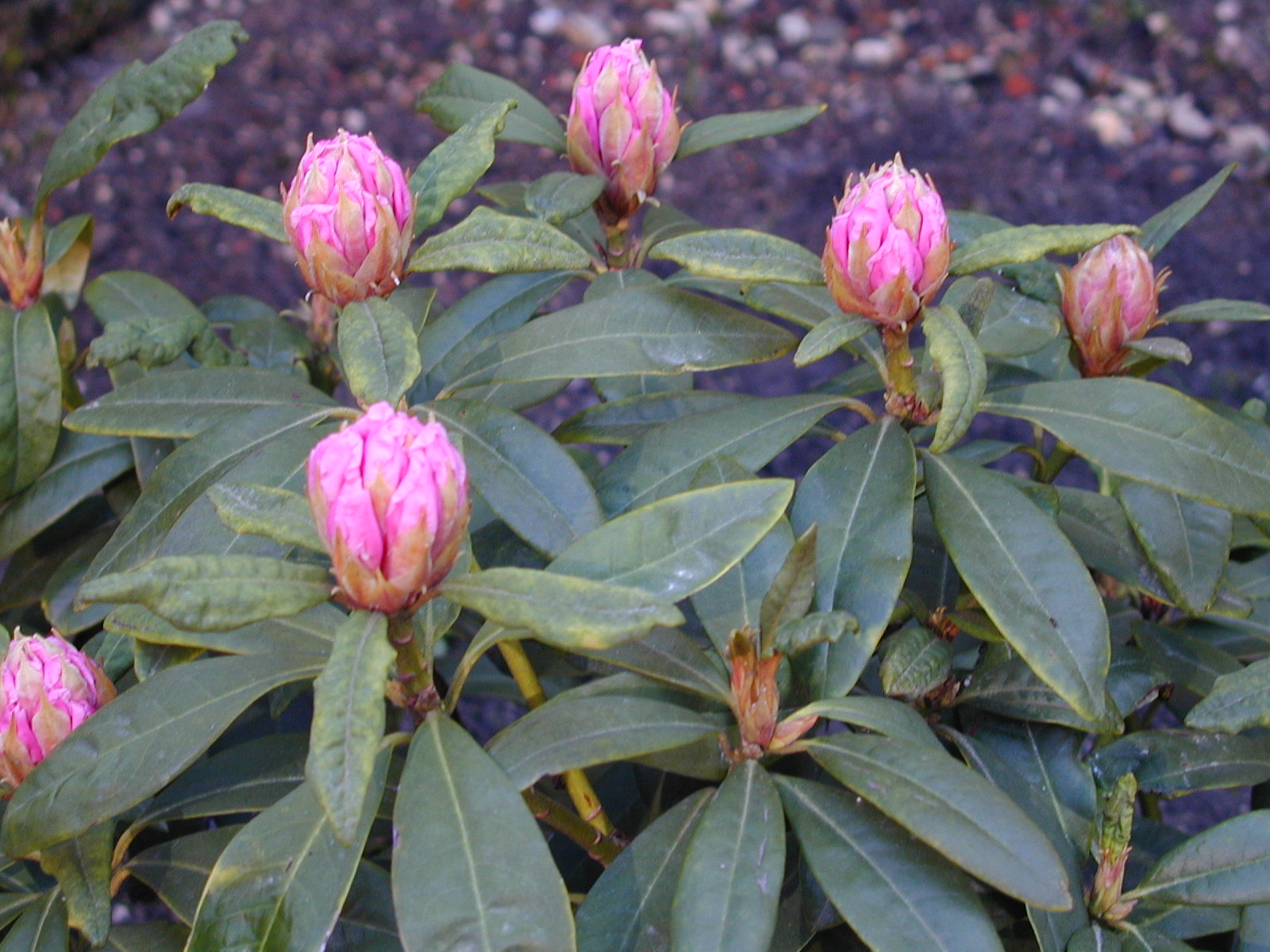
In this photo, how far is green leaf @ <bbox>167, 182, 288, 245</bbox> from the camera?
1.21 meters

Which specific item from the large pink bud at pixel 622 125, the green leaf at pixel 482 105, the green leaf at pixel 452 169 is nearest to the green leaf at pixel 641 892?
the green leaf at pixel 452 169

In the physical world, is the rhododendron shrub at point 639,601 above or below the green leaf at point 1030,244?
below

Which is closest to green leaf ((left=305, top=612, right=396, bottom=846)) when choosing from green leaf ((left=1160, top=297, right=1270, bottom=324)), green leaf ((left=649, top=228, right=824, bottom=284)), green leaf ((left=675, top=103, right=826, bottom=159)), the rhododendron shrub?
the rhododendron shrub

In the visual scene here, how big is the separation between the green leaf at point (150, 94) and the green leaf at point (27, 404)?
0.20 metres

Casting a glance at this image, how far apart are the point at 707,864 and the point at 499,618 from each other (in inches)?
9.7

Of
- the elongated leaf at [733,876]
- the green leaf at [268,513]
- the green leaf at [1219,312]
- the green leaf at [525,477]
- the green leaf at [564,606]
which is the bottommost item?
the elongated leaf at [733,876]

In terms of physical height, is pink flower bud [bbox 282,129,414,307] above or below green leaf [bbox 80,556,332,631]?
above

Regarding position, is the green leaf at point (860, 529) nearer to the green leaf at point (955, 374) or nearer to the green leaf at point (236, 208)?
the green leaf at point (955, 374)

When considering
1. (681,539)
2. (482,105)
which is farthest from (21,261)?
(681,539)

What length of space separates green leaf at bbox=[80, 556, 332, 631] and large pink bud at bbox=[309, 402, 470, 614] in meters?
0.04

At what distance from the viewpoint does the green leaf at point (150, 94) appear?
1.46m

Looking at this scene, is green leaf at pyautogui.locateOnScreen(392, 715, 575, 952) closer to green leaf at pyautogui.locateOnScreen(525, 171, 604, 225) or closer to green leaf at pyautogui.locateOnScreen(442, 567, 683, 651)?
green leaf at pyautogui.locateOnScreen(442, 567, 683, 651)

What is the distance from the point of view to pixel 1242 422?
136 centimetres

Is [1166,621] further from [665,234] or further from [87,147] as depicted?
[87,147]
